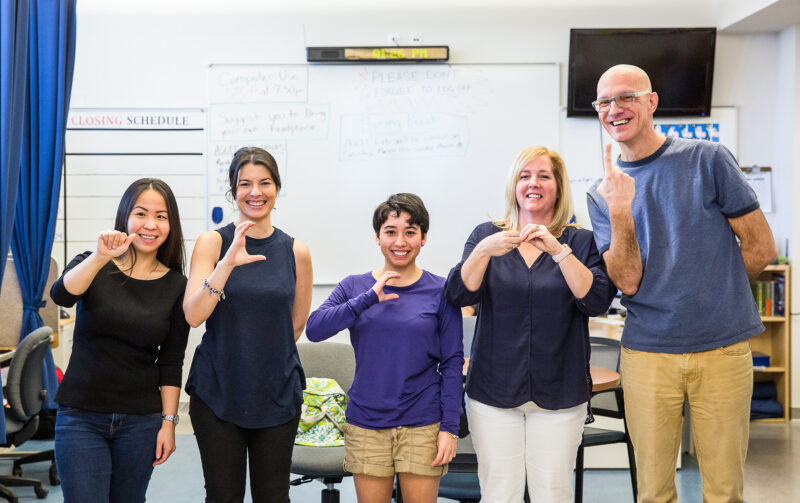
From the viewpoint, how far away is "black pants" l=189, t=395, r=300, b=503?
2016 millimetres

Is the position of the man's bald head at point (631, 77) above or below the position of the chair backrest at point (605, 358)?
above

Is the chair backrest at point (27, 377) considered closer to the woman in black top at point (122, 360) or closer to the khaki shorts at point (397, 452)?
the woman in black top at point (122, 360)

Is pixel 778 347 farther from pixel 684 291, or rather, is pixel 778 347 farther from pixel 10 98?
pixel 10 98

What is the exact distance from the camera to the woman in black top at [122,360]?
1966 mm

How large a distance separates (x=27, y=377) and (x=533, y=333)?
2.60m

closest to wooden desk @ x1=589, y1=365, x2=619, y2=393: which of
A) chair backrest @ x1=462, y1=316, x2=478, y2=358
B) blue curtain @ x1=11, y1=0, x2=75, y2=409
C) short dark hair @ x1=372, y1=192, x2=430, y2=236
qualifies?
chair backrest @ x1=462, y1=316, x2=478, y2=358

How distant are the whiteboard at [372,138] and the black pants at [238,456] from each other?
3.20 meters

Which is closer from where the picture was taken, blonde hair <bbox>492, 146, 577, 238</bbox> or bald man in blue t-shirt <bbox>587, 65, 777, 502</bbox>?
bald man in blue t-shirt <bbox>587, 65, 777, 502</bbox>

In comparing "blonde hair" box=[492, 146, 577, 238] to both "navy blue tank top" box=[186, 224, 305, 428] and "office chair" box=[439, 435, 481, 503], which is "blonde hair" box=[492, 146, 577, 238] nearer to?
"navy blue tank top" box=[186, 224, 305, 428]

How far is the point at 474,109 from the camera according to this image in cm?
521

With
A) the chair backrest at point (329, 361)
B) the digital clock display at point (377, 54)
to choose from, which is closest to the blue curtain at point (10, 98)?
the chair backrest at point (329, 361)

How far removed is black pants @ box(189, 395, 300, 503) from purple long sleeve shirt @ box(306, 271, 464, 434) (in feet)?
0.77

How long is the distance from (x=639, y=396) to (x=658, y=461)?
7.3 inches

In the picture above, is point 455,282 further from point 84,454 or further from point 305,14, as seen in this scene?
point 305,14
